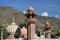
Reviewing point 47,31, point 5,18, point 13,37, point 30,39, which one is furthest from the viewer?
point 5,18

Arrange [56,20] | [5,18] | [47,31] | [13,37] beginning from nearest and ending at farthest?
[13,37]
[47,31]
[5,18]
[56,20]

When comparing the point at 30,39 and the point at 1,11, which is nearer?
the point at 30,39

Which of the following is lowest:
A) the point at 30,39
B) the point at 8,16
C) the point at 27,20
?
the point at 30,39

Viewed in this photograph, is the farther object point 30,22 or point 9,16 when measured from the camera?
point 9,16

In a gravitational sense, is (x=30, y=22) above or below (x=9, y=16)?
below

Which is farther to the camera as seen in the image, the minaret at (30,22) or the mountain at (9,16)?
the mountain at (9,16)

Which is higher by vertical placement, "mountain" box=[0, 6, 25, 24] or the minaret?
"mountain" box=[0, 6, 25, 24]

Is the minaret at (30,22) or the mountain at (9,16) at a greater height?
the mountain at (9,16)

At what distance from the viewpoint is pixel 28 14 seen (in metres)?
20.8

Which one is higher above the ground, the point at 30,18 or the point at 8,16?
the point at 8,16

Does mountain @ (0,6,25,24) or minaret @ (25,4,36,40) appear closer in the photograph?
minaret @ (25,4,36,40)

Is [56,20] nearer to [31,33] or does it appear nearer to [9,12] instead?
[9,12]

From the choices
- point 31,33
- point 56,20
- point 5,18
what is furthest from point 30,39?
point 56,20

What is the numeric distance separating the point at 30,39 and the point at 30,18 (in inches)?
55.1
